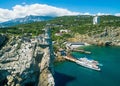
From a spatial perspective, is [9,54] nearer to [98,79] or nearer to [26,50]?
[26,50]

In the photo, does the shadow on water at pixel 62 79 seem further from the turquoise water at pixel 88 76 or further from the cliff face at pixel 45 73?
the cliff face at pixel 45 73

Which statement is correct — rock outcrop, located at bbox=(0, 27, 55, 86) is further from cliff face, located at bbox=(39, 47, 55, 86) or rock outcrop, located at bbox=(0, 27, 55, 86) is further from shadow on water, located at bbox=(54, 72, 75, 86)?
shadow on water, located at bbox=(54, 72, 75, 86)

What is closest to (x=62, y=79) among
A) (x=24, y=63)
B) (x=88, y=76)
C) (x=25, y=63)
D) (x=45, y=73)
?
(x=88, y=76)

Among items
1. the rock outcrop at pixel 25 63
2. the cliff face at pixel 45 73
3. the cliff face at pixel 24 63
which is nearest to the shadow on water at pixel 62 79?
the rock outcrop at pixel 25 63

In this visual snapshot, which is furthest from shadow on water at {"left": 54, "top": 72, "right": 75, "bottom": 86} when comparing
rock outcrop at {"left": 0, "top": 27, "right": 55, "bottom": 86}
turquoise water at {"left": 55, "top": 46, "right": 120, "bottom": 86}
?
rock outcrop at {"left": 0, "top": 27, "right": 55, "bottom": 86}

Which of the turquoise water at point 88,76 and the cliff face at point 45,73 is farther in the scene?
the turquoise water at point 88,76

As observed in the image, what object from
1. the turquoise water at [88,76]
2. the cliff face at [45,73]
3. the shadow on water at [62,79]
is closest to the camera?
the cliff face at [45,73]

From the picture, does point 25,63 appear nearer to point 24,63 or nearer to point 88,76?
point 24,63
